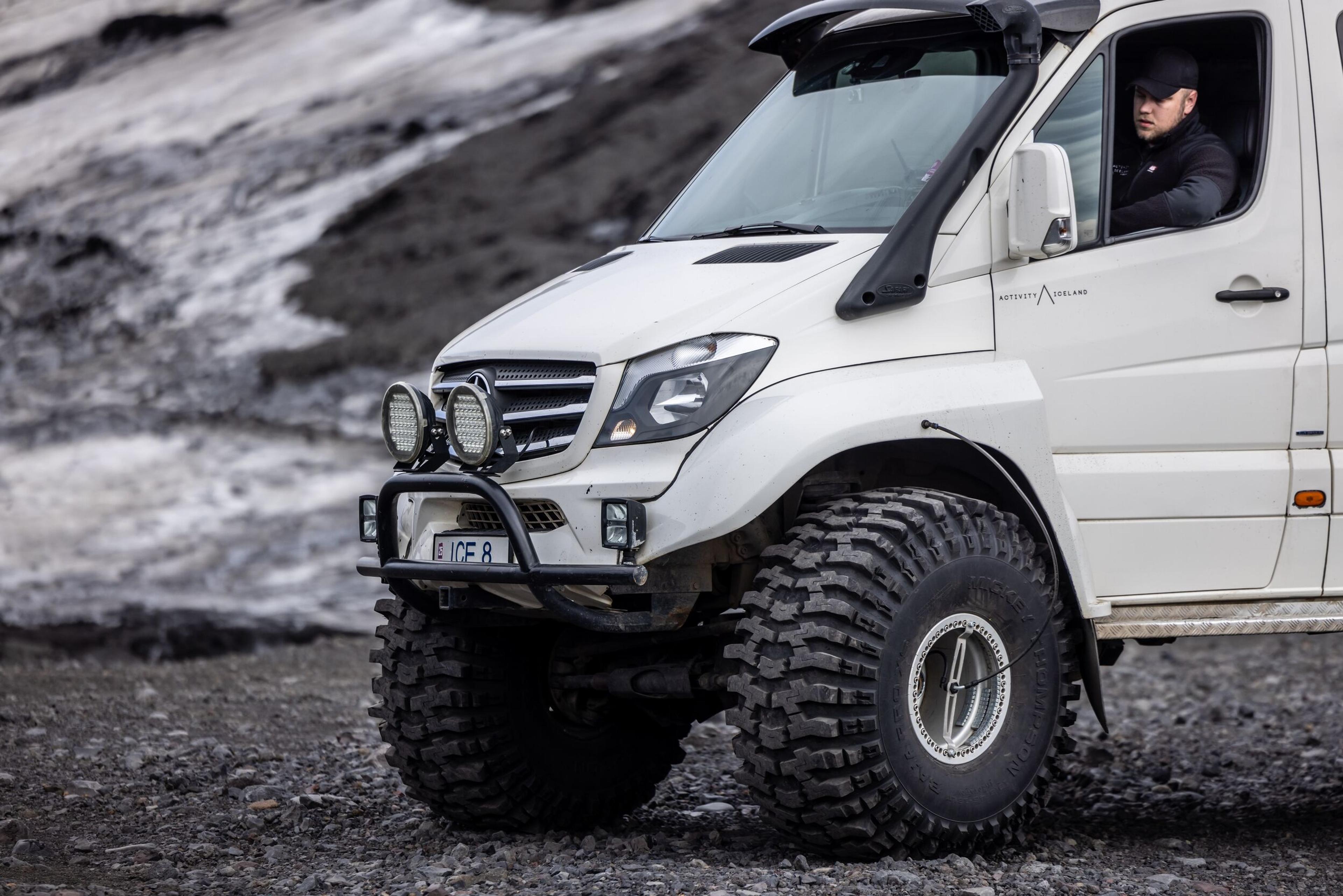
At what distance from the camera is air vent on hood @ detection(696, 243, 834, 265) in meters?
5.25

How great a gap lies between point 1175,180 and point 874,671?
2.18 m

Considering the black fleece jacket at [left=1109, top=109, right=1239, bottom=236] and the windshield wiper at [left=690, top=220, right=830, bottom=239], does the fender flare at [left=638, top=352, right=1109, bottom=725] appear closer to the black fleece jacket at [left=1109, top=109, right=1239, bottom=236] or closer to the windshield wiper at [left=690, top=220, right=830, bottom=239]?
the windshield wiper at [left=690, top=220, right=830, bottom=239]

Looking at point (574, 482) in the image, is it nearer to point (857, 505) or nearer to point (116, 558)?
point (857, 505)

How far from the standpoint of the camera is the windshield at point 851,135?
18.1 ft

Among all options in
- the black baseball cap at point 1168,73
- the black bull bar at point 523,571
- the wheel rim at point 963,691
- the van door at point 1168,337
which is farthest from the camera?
the black baseball cap at point 1168,73

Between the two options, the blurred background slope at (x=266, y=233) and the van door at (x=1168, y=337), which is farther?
the blurred background slope at (x=266, y=233)

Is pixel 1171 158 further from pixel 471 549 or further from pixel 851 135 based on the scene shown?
pixel 471 549

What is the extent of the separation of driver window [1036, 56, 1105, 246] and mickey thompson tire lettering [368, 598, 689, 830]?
2.38m

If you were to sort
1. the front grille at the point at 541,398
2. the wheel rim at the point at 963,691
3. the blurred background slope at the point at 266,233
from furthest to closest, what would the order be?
the blurred background slope at the point at 266,233 < the wheel rim at the point at 963,691 < the front grille at the point at 541,398

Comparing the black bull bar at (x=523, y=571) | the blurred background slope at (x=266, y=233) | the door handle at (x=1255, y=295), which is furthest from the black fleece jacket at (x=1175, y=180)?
the blurred background slope at (x=266, y=233)

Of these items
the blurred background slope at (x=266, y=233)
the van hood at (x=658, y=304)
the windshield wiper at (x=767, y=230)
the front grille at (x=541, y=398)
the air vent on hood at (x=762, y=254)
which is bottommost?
the blurred background slope at (x=266, y=233)

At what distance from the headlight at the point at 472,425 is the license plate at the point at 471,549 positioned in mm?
250

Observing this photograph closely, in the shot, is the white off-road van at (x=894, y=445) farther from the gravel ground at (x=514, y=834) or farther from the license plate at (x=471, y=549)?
the gravel ground at (x=514, y=834)

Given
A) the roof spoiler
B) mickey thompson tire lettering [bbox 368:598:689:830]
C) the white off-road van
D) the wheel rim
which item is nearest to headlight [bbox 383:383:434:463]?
the white off-road van
